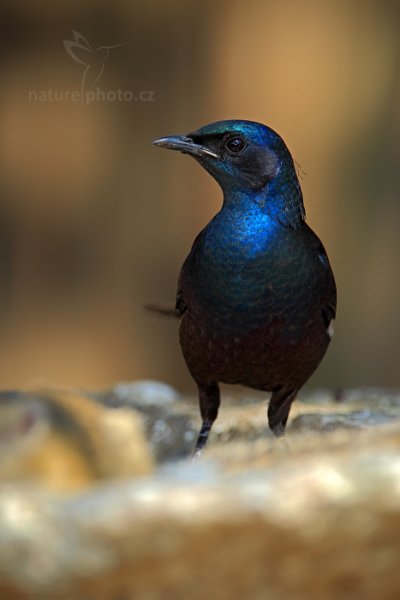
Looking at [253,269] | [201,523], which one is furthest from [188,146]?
[201,523]

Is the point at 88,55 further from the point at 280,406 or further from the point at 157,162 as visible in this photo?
the point at 280,406

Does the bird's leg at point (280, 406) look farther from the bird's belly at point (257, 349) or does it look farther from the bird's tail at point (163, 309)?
the bird's tail at point (163, 309)

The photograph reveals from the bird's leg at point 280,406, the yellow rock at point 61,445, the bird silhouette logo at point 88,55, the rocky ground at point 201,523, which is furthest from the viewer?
the bird silhouette logo at point 88,55

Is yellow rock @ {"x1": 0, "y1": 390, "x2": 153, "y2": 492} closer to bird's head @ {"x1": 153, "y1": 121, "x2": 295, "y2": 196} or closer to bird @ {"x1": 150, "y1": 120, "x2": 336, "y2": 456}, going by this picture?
bird @ {"x1": 150, "y1": 120, "x2": 336, "y2": 456}

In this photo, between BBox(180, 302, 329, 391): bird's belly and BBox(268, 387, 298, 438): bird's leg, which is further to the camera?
BBox(268, 387, 298, 438): bird's leg

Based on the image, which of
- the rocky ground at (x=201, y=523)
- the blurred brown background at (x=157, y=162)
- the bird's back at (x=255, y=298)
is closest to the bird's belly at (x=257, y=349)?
the bird's back at (x=255, y=298)

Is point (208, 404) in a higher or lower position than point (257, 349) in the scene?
lower

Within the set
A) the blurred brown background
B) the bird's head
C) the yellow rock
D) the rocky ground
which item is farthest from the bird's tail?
the blurred brown background

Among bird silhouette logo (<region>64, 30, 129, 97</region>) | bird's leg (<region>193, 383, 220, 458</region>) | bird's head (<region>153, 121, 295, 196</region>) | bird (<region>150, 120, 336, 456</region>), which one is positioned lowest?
bird's leg (<region>193, 383, 220, 458</region>)
